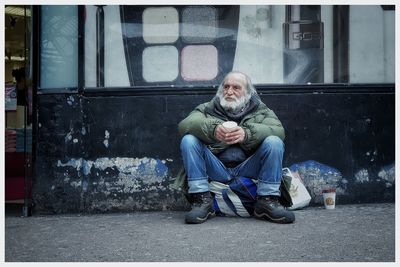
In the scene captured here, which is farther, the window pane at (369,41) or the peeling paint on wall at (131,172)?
the window pane at (369,41)

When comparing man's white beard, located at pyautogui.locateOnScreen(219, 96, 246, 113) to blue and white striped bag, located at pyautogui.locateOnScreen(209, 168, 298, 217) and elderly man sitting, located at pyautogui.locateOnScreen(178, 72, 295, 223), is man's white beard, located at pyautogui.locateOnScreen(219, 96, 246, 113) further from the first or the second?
blue and white striped bag, located at pyautogui.locateOnScreen(209, 168, 298, 217)

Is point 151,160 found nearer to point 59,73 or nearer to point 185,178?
point 185,178

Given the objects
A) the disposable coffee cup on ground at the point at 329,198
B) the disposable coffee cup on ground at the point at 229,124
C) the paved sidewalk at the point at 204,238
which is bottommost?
the paved sidewalk at the point at 204,238

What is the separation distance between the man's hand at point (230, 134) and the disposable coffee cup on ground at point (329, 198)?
106 cm

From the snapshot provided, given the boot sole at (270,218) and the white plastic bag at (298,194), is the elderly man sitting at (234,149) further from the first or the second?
the white plastic bag at (298,194)

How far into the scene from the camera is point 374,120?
4.69 meters

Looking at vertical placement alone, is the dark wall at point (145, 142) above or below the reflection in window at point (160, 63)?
below

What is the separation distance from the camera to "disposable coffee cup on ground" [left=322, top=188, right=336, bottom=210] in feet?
14.6

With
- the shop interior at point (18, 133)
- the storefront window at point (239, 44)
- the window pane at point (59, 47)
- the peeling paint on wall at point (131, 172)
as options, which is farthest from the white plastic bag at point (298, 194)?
the shop interior at point (18, 133)

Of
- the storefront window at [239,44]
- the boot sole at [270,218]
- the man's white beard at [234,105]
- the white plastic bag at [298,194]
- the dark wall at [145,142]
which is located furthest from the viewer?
the storefront window at [239,44]

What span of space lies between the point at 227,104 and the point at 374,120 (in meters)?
1.44

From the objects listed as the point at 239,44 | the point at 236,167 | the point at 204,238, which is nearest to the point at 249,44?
the point at 239,44

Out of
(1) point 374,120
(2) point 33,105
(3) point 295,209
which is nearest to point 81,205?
(2) point 33,105

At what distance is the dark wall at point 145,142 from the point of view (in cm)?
457
